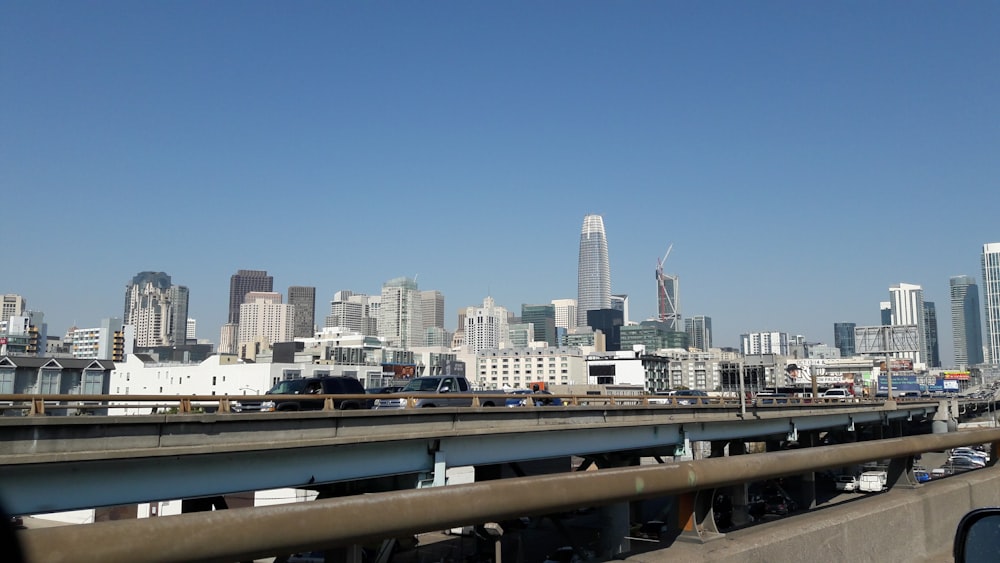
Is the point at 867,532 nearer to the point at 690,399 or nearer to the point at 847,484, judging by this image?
the point at 847,484

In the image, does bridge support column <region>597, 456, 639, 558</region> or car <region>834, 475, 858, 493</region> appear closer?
bridge support column <region>597, 456, 639, 558</region>

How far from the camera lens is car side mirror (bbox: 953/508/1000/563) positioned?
4.04 meters

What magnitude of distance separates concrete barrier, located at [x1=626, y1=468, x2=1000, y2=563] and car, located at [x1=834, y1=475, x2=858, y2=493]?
75.4 inches

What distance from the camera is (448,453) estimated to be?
27.1m

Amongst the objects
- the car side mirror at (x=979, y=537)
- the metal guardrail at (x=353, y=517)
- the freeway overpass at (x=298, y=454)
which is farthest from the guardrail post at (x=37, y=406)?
the car side mirror at (x=979, y=537)

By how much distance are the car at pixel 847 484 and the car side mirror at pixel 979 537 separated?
22.3ft

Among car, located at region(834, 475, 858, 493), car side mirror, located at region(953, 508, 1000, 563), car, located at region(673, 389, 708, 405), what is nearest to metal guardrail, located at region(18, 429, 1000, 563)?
car side mirror, located at region(953, 508, 1000, 563)

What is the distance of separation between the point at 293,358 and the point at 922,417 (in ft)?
455

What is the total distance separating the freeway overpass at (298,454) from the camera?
5574 mm

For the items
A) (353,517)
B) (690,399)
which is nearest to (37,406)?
(353,517)

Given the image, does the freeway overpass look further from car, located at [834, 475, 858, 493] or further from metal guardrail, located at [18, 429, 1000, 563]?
car, located at [834, 475, 858, 493]

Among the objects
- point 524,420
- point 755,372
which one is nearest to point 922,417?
point 755,372

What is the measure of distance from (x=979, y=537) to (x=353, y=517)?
312cm

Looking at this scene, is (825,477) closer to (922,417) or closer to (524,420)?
(524,420)
